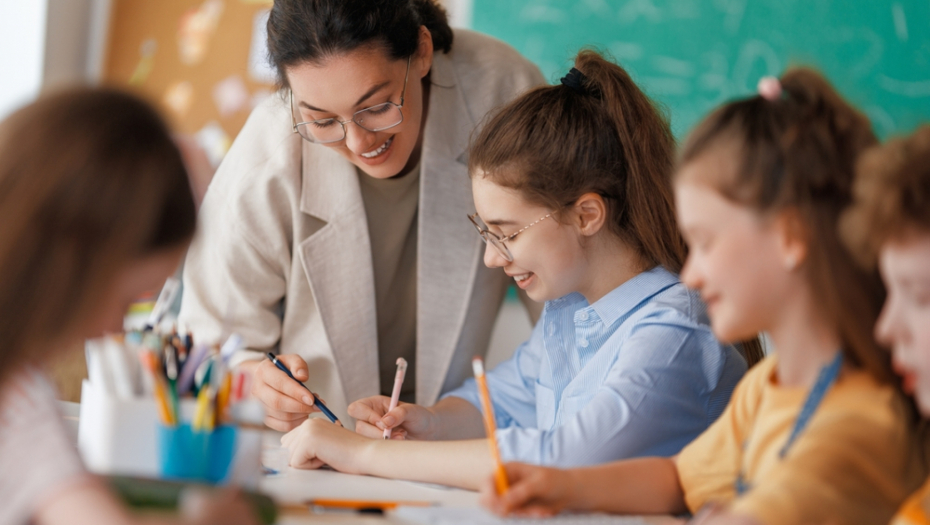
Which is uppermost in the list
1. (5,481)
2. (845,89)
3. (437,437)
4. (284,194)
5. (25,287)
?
(845,89)

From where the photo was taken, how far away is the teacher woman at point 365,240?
1.66 m

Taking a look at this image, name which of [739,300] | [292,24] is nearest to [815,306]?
[739,300]

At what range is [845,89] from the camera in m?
0.98

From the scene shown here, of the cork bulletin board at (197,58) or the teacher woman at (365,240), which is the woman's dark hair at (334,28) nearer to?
the teacher woman at (365,240)

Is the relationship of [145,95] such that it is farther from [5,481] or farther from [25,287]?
[5,481]

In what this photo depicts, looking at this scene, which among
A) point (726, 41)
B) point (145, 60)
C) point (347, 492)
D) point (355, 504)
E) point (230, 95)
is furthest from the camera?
point (145, 60)

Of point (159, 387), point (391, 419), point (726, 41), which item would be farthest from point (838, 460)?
point (726, 41)

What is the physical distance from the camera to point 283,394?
1.43 meters

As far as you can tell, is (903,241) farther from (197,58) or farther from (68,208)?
(197,58)

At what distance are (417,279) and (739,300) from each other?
1018 millimetres

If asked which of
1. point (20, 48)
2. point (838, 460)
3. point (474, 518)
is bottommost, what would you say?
point (20, 48)

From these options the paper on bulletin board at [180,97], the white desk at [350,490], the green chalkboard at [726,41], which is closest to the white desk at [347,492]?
the white desk at [350,490]

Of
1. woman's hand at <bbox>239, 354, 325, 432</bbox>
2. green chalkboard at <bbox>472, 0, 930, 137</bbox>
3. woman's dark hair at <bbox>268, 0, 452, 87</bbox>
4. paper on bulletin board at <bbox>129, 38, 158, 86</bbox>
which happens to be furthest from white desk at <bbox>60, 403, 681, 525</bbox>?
paper on bulletin board at <bbox>129, 38, 158, 86</bbox>

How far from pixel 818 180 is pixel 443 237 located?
1.03 metres
